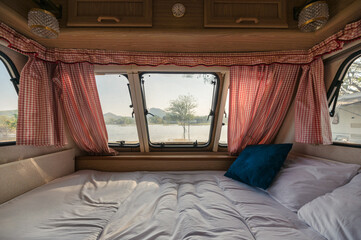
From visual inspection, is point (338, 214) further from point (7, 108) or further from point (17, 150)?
point (7, 108)

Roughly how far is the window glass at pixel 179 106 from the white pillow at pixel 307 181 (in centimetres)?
118

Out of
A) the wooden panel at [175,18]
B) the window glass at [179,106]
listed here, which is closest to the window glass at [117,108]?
the window glass at [179,106]

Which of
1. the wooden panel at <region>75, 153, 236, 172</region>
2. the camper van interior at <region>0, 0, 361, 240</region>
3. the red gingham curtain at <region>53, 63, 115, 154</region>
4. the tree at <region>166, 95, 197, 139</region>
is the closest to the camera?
the camper van interior at <region>0, 0, 361, 240</region>

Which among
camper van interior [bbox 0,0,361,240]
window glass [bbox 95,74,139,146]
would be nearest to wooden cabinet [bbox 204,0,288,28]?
camper van interior [bbox 0,0,361,240]

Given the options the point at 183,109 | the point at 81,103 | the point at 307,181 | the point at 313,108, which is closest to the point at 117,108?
the point at 81,103

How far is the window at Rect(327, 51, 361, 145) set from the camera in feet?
4.41

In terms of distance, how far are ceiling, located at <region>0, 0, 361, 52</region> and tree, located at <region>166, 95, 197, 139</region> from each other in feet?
2.47

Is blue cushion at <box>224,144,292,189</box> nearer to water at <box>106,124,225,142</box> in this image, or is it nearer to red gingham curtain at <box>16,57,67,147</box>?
water at <box>106,124,225,142</box>

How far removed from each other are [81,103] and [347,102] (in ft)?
9.52

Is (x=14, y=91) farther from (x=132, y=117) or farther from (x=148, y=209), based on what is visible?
(x=148, y=209)

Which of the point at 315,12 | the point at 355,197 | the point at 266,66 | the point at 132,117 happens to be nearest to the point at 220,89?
the point at 266,66

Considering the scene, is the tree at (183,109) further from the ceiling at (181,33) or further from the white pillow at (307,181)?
the white pillow at (307,181)

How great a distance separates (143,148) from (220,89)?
4.81 ft

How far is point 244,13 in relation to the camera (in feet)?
4.33
